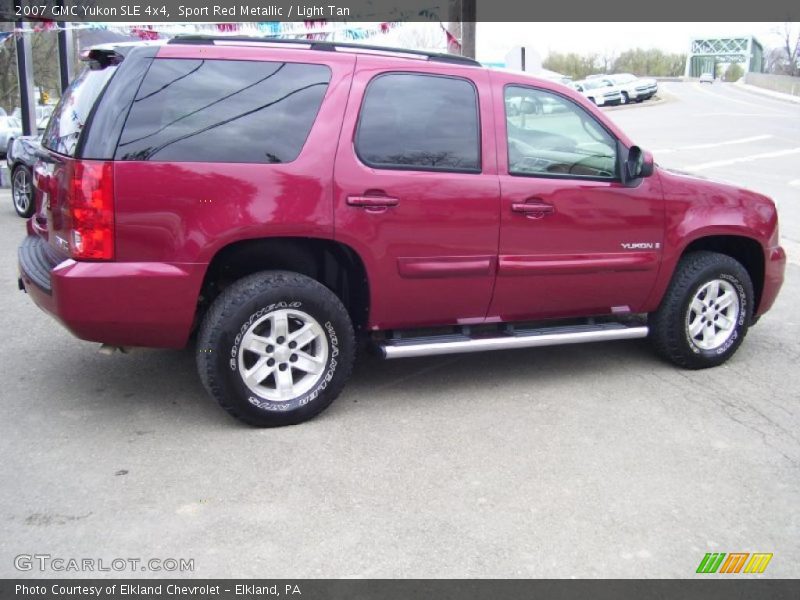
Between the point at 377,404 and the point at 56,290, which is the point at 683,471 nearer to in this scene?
the point at 377,404

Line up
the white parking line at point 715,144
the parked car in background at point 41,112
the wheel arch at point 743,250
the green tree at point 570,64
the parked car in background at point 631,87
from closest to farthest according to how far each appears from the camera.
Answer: the wheel arch at point 743,250 → the parked car in background at point 41,112 → the white parking line at point 715,144 → the parked car in background at point 631,87 → the green tree at point 570,64

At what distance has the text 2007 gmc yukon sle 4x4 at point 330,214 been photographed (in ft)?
12.8

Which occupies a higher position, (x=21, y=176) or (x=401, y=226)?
(x=401, y=226)

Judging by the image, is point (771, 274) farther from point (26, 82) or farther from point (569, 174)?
point (26, 82)

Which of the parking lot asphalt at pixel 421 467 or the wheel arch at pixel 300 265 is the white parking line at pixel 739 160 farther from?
the wheel arch at pixel 300 265

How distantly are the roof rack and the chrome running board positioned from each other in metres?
1.58

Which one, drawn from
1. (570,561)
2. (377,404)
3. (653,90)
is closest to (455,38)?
(377,404)

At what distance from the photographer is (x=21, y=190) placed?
10.7 m

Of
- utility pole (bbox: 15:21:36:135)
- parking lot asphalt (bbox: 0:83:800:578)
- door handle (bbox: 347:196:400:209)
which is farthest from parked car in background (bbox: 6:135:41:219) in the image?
door handle (bbox: 347:196:400:209)

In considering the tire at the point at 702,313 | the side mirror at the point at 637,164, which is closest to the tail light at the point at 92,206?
the side mirror at the point at 637,164

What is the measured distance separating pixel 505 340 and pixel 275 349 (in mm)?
1354

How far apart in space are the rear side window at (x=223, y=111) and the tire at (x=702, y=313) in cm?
261

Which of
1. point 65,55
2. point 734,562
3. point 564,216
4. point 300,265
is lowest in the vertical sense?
point 734,562
